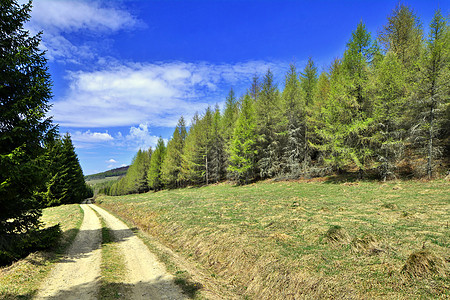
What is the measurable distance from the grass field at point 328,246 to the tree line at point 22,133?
780cm

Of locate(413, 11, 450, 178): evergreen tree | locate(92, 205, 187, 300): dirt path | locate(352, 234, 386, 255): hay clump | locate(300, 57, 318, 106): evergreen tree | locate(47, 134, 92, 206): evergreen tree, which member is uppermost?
locate(300, 57, 318, 106): evergreen tree

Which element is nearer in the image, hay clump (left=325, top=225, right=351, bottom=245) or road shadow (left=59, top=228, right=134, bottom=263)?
hay clump (left=325, top=225, right=351, bottom=245)

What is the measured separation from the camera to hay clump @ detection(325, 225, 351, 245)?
8562 millimetres

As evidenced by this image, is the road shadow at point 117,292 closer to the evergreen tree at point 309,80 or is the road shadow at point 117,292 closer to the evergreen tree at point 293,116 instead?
the evergreen tree at point 293,116

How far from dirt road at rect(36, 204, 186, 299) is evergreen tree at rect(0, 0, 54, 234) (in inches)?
130

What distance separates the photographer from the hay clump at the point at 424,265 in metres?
5.66

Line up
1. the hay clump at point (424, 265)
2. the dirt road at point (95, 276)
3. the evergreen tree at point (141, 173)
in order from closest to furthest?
1. the hay clump at point (424, 265)
2. the dirt road at point (95, 276)
3. the evergreen tree at point (141, 173)

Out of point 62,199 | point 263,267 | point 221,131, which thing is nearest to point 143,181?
point 62,199

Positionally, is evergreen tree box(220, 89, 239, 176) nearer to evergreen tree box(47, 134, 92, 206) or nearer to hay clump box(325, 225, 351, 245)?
evergreen tree box(47, 134, 92, 206)

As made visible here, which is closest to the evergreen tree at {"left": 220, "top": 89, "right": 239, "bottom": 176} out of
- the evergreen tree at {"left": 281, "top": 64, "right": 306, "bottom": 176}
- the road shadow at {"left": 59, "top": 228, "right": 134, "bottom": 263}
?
the evergreen tree at {"left": 281, "top": 64, "right": 306, "bottom": 176}

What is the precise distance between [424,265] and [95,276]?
12066 millimetres

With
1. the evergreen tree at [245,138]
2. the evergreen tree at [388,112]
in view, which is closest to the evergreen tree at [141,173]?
the evergreen tree at [245,138]

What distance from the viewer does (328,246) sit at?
8562 mm

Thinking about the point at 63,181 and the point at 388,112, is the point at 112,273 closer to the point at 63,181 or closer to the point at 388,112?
the point at 388,112
